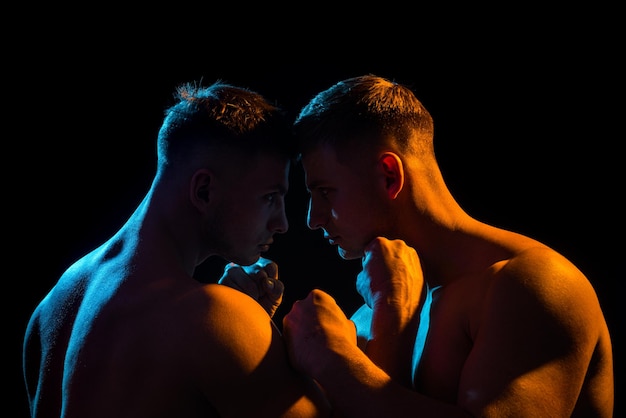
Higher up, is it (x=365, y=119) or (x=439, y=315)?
(x=365, y=119)

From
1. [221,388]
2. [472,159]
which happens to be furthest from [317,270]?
[221,388]

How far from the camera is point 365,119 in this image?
1.59 m

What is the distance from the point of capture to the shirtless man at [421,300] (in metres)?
1.16

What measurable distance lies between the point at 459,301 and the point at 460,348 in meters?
0.11

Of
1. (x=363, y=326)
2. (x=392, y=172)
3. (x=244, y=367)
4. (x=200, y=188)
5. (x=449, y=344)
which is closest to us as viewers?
(x=244, y=367)

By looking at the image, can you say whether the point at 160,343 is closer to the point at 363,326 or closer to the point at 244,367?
the point at 244,367

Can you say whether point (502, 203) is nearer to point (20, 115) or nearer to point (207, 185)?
point (207, 185)

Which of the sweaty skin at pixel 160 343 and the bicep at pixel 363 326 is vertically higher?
the sweaty skin at pixel 160 343

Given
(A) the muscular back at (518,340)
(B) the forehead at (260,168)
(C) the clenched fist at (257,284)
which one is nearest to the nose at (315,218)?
(B) the forehead at (260,168)

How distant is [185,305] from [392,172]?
2.03ft

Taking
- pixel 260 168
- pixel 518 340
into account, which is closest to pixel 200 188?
pixel 260 168

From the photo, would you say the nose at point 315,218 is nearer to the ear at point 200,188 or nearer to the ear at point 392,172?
the ear at point 392,172

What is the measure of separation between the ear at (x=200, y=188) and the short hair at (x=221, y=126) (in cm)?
6

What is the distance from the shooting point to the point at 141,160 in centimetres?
259
